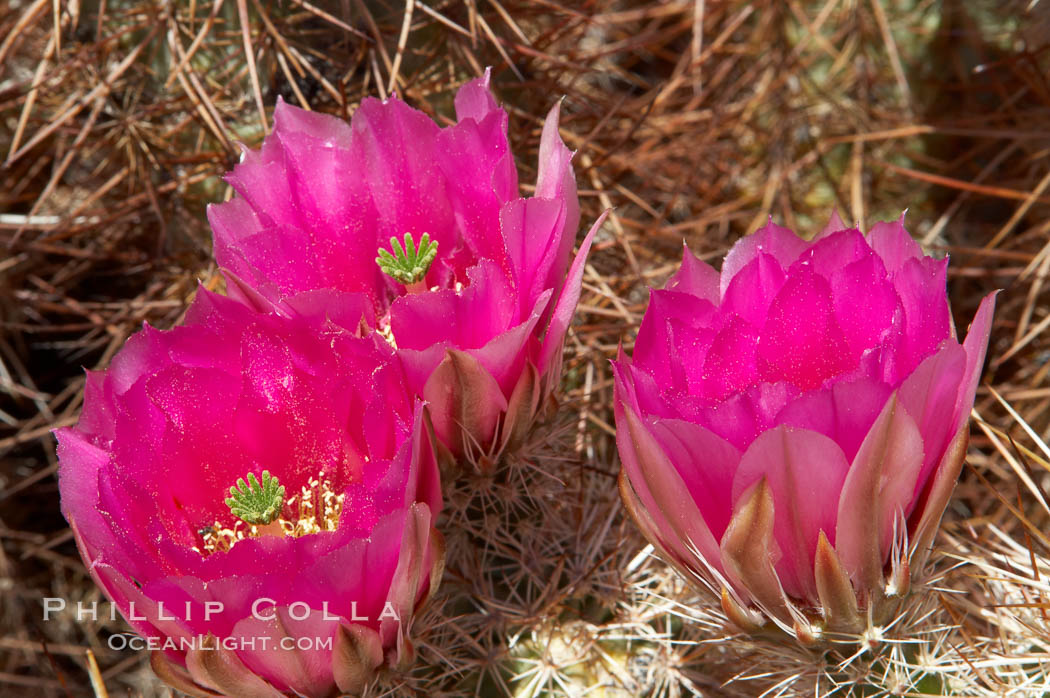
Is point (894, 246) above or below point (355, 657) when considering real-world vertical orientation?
above

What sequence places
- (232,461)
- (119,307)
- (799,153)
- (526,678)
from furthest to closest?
(799,153) < (119,307) < (526,678) < (232,461)

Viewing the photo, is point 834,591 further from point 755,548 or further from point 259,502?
point 259,502

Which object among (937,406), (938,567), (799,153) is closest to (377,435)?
(937,406)

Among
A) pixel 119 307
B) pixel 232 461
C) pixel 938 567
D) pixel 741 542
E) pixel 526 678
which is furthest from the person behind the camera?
pixel 119 307

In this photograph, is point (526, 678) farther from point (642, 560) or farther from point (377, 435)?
point (377, 435)

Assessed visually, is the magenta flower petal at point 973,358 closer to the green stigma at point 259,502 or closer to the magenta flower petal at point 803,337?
the magenta flower petal at point 803,337

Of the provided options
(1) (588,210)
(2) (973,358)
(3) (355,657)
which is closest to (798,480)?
(2) (973,358)

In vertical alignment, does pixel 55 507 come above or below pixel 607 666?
below
